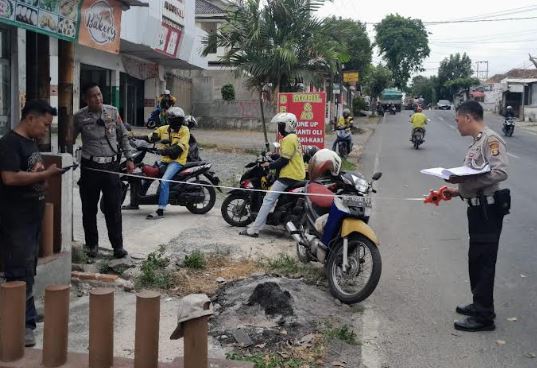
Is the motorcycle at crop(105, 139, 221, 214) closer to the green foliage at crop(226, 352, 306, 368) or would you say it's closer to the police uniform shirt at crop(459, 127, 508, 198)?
the police uniform shirt at crop(459, 127, 508, 198)

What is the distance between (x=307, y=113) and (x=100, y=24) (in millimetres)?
6213

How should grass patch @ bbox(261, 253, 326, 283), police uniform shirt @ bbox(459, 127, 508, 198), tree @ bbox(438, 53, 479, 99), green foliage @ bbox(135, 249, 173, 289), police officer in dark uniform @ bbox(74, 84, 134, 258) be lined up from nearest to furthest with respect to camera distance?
police uniform shirt @ bbox(459, 127, 508, 198), green foliage @ bbox(135, 249, 173, 289), grass patch @ bbox(261, 253, 326, 283), police officer in dark uniform @ bbox(74, 84, 134, 258), tree @ bbox(438, 53, 479, 99)

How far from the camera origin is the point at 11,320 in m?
3.14

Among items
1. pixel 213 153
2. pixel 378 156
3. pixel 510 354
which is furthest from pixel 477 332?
pixel 378 156

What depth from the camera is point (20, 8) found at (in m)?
5.26

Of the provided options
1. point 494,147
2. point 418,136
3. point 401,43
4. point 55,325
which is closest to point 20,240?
point 55,325

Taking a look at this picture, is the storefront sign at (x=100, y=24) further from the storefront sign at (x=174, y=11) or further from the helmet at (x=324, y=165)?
the storefront sign at (x=174, y=11)

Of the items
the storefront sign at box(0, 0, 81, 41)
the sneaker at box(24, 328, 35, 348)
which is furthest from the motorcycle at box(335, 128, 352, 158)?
the sneaker at box(24, 328, 35, 348)

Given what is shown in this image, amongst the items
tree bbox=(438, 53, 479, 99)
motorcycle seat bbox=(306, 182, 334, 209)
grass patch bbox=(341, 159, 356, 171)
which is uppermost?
tree bbox=(438, 53, 479, 99)

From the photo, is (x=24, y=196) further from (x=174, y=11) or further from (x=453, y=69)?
(x=453, y=69)

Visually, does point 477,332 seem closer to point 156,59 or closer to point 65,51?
point 65,51

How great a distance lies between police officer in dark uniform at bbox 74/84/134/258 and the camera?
634 cm

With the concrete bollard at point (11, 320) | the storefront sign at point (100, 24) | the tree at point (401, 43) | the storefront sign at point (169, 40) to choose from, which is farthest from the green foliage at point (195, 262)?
the tree at point (401, 43)

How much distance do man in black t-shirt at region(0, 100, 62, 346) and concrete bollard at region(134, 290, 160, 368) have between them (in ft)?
4.99
